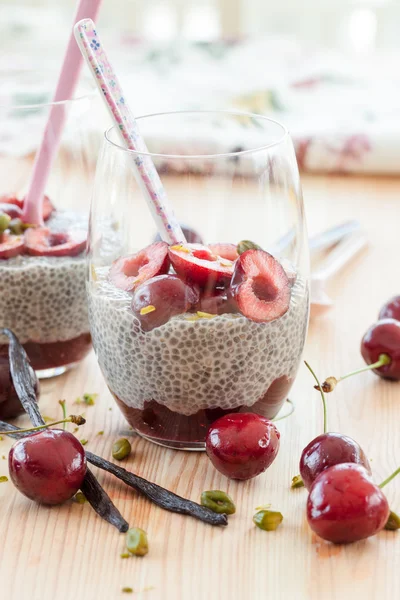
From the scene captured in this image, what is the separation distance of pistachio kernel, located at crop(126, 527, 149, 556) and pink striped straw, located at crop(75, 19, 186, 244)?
0.29 m

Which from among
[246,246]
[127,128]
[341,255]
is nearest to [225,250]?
[246,246]

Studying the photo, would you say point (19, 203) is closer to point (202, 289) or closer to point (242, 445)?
point (202, 289)

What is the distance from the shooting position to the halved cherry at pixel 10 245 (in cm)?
98

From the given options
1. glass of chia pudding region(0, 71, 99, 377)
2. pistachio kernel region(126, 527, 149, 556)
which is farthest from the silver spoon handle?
pistachio kernel region(126, 527, 149, 556)

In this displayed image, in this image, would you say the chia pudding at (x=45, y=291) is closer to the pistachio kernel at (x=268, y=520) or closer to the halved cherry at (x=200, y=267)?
the halved cherry at (x=200, y=267)

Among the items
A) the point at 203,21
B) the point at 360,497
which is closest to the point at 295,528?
the point at 360,497

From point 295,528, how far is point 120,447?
0.71ft

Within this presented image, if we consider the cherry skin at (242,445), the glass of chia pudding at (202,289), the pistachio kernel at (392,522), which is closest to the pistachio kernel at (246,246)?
the glass of chia pudding at (202,289)

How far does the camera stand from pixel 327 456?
2.59ft

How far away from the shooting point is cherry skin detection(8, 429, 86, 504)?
2.54 ft

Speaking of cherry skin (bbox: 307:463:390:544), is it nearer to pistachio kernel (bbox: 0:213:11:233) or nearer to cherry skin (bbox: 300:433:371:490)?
cherry skin (bbox: 300:433:371:490)

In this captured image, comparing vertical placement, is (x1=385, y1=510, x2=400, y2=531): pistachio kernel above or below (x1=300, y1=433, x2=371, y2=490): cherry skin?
below

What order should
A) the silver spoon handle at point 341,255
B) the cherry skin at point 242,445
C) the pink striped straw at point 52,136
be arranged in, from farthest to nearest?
1. the silver spoon handle at point 341,255
2. the pink striped straw at point 52,136
3. the cherry skin at point 242,445

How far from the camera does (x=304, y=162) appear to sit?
71.6 inches
